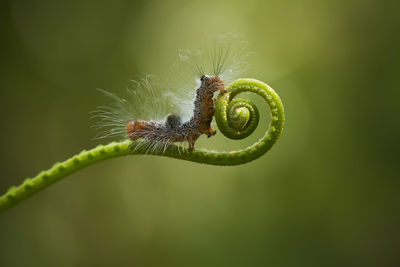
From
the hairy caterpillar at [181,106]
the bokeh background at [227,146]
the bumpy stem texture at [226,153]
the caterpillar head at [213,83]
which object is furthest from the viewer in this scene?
the bokeh background at [227,146]

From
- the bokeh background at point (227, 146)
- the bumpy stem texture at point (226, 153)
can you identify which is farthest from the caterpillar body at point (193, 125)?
the bokeh background at point (227, 146)

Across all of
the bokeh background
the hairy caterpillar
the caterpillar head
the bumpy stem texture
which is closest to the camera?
the bumpy stem texture

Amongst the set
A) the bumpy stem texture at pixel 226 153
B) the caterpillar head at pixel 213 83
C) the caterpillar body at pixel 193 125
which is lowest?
the bumpy stem texture at pixel 226 153

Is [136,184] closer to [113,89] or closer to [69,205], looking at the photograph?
[69,205]

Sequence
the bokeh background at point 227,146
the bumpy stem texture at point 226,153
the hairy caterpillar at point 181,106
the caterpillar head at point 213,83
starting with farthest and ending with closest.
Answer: the bokeh background at point 227,146 → the hairy caterpillar at point 181,106 → the caterpillar head at point 213,83 → the bumpy stem texture at point 226,153

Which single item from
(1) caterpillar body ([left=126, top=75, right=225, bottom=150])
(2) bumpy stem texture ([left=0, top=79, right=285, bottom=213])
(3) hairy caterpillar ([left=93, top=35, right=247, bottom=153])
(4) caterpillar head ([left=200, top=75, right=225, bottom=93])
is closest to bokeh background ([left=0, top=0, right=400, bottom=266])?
(3) hairy caterpillar ([left=93, top=35, right=247, bottom=153])

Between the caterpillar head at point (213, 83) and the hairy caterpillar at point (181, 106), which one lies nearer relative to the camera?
the caterpillar head at point (213, 83)

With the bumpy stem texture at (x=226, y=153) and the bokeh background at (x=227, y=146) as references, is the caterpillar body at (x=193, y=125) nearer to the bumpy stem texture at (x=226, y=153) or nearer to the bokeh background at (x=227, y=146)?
the bumpy stem texture at (x=226, y=153)

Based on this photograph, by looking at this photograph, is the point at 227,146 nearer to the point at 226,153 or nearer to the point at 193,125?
the point at 193,125

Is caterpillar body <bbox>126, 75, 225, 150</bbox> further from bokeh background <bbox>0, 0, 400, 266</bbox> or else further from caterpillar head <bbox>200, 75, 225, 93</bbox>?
bokeh background <bbox>0, 0, 400, 266</bbox>
